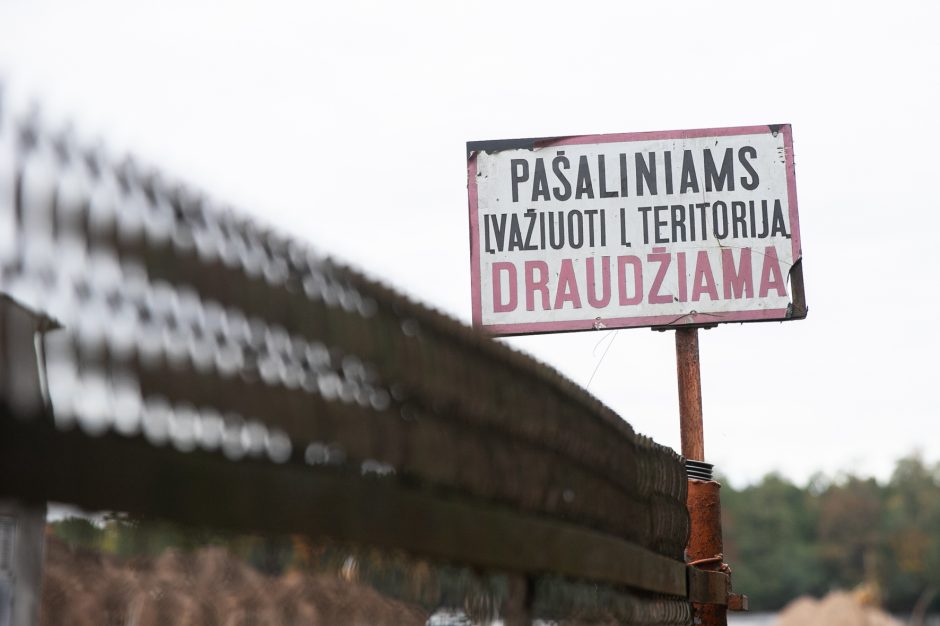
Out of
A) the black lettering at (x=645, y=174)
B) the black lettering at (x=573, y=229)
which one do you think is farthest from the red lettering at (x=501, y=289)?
the black lettering at (x=645, y=174)

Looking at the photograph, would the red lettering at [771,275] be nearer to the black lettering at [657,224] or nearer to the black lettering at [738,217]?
the black lettering at [738,217]

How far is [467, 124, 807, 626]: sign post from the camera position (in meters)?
10.1

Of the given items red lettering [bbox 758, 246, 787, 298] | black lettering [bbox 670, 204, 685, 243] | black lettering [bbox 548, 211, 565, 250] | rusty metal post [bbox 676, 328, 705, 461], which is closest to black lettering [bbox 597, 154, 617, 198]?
black lettering [bbox 548, 211, 565, 250]

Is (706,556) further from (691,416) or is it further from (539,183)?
(539,183)

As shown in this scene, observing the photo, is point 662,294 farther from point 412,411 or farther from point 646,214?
point 412,411

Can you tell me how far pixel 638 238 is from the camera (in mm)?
10180

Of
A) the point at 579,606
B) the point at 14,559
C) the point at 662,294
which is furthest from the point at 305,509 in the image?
the point at 662,294

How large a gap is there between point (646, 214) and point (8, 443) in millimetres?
9093

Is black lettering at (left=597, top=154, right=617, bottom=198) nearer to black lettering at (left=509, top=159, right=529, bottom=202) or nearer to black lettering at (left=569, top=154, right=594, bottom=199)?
black lettering at (left=569, top=154, right=594, bottom=199)

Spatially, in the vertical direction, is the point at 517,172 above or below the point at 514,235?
above

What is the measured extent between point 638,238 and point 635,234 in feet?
0.13

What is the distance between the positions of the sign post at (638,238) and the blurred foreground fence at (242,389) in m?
7.24

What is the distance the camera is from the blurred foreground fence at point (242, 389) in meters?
1.43

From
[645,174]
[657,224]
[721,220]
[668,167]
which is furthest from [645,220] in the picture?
[721,220]
